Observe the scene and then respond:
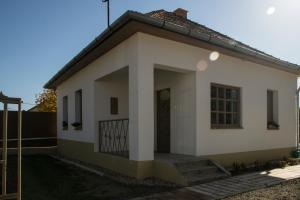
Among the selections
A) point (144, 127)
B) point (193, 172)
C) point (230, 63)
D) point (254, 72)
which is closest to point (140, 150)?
point (144, 127)

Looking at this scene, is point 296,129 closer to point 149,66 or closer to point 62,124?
point 149,66

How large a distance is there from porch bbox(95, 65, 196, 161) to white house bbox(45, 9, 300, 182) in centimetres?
2

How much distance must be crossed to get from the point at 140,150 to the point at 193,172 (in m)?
1.33

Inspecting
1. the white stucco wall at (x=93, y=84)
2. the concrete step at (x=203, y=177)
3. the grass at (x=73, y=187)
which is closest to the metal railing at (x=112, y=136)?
the white stucco wall at (x=93, y=84)

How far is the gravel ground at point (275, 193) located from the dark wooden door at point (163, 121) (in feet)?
12.0

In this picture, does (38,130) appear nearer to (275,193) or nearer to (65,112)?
(65,112)

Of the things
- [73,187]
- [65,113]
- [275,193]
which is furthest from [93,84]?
[275,193]

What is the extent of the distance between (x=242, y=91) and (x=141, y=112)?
13.1ft

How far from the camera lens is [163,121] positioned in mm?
9555

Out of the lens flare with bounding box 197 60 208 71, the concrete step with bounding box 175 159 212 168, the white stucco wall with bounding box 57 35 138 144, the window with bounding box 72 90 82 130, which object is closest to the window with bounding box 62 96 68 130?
the white stucco wall with bounding box 57 35 138 144

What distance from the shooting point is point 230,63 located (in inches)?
359

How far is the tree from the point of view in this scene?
26.2m

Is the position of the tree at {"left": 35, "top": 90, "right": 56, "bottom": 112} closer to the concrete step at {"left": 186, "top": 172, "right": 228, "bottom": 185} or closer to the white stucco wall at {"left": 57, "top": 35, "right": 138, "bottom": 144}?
the white stucco wall at {"left": 57, "top": 35, "right": 138, "bottom": 144}

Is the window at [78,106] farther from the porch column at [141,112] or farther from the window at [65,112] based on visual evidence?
the porch column at [141,112]
